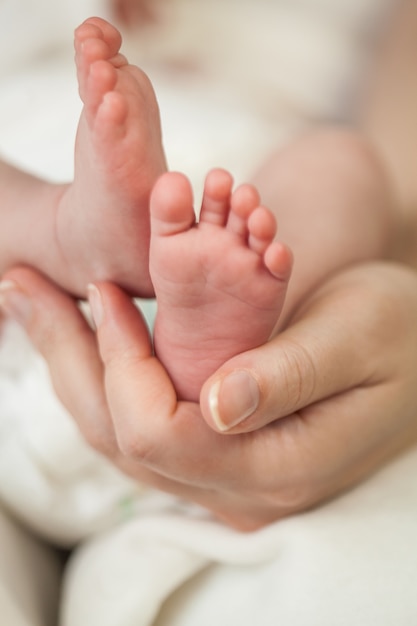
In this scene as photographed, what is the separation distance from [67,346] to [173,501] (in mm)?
176

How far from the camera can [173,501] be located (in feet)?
1.83

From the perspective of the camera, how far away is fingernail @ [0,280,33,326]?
487mm


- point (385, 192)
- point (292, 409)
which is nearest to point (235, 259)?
point (292, 409)

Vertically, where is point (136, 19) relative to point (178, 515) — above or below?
above

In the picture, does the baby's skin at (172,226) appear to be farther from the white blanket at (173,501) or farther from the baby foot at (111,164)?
the white blanket at (173,501)

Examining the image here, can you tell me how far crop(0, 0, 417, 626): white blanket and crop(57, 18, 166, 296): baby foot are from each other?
106 mm

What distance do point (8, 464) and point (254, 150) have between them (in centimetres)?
42

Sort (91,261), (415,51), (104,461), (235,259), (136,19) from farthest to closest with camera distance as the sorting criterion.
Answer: (415,51)
(136,19)
(104,461)
(91,261)
(235,259)

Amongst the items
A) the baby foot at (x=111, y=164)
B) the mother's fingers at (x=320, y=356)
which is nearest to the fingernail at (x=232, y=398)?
the mother's fingers at (x=320, y=356)

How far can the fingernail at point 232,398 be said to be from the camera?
34 cm

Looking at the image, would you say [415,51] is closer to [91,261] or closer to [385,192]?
[385,192]

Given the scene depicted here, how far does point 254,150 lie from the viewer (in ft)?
2.36

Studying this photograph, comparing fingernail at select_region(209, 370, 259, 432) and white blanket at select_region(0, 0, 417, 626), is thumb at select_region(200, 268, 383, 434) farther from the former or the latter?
white blanket at select_region(0, 0, 417, 626)

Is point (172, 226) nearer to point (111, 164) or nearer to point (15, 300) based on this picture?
point (111, 164)
